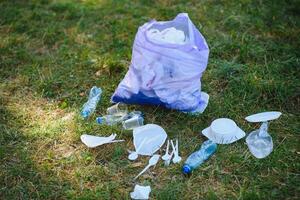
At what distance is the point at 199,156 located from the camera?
239cm

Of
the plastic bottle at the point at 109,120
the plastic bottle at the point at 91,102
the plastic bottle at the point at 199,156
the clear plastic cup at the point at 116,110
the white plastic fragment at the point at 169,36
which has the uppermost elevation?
the white plastic fragment at the point at 169,36

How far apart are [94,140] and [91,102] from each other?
367 mm

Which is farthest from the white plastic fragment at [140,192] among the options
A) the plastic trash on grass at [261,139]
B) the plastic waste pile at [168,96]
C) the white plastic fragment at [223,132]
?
the plastic trash on grass at [261,139]

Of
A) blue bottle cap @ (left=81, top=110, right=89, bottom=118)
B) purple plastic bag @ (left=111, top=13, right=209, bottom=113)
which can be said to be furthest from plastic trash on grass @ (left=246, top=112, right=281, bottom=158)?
blue bottle cap @ (left=81, top=110, right=89, bottom=118)

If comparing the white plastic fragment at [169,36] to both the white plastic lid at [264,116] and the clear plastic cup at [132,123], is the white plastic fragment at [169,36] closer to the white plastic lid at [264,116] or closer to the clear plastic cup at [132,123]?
the clear plastic cup at [132,123]

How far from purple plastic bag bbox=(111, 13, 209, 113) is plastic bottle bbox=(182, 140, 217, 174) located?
0.33 metres

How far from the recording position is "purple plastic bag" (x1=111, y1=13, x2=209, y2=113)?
254cm

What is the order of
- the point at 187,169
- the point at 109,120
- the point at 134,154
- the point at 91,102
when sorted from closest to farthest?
the point at 187,169 → the point at 134,154 → the point at 109,120 → the point at 91,102

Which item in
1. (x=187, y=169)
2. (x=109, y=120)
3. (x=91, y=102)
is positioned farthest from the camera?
(x=91, y=102)

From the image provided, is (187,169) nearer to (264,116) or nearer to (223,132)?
(223,132)

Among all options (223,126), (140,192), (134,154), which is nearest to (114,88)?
(134,154)

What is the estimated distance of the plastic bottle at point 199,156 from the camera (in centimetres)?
232

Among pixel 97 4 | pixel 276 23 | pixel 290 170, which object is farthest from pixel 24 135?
pixel 276 23

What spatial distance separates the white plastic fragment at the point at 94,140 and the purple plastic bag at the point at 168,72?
31cm
